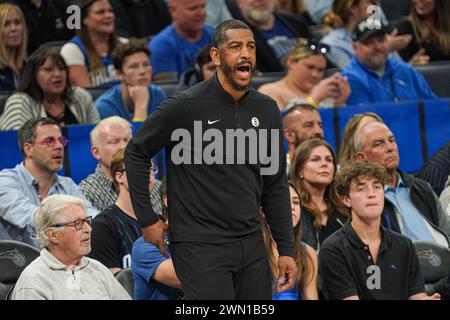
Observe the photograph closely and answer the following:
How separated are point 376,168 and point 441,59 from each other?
362cm

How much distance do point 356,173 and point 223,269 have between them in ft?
6.64

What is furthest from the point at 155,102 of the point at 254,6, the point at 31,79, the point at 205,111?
the point at 205,111

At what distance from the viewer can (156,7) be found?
396 inches

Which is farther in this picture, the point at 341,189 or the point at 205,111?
the point at 341,189

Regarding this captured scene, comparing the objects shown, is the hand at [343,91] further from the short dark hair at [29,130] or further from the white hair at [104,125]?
the short dark hair at [29,130]

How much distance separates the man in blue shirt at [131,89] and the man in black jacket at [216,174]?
11.2 feet

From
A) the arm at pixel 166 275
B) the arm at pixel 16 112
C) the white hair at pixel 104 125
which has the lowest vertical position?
the arm at pixel 166 275

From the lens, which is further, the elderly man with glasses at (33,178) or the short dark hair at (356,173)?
the elderly man with glasses at (33,178)

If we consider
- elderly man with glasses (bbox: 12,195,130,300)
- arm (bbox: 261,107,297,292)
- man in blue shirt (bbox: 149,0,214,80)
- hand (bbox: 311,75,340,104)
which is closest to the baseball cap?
A: hand (bbox: 311,75,340,104)

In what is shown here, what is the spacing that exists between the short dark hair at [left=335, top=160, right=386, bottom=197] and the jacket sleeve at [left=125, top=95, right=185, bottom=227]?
6.53ft

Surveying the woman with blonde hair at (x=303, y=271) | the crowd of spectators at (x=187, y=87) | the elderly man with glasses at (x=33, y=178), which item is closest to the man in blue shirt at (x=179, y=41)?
the crowd of spectators at (x=187, y=87)

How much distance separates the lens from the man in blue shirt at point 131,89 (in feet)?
26.4

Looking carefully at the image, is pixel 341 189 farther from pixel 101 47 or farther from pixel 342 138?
pixel 101 47

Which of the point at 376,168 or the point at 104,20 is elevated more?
the point at 104,20
